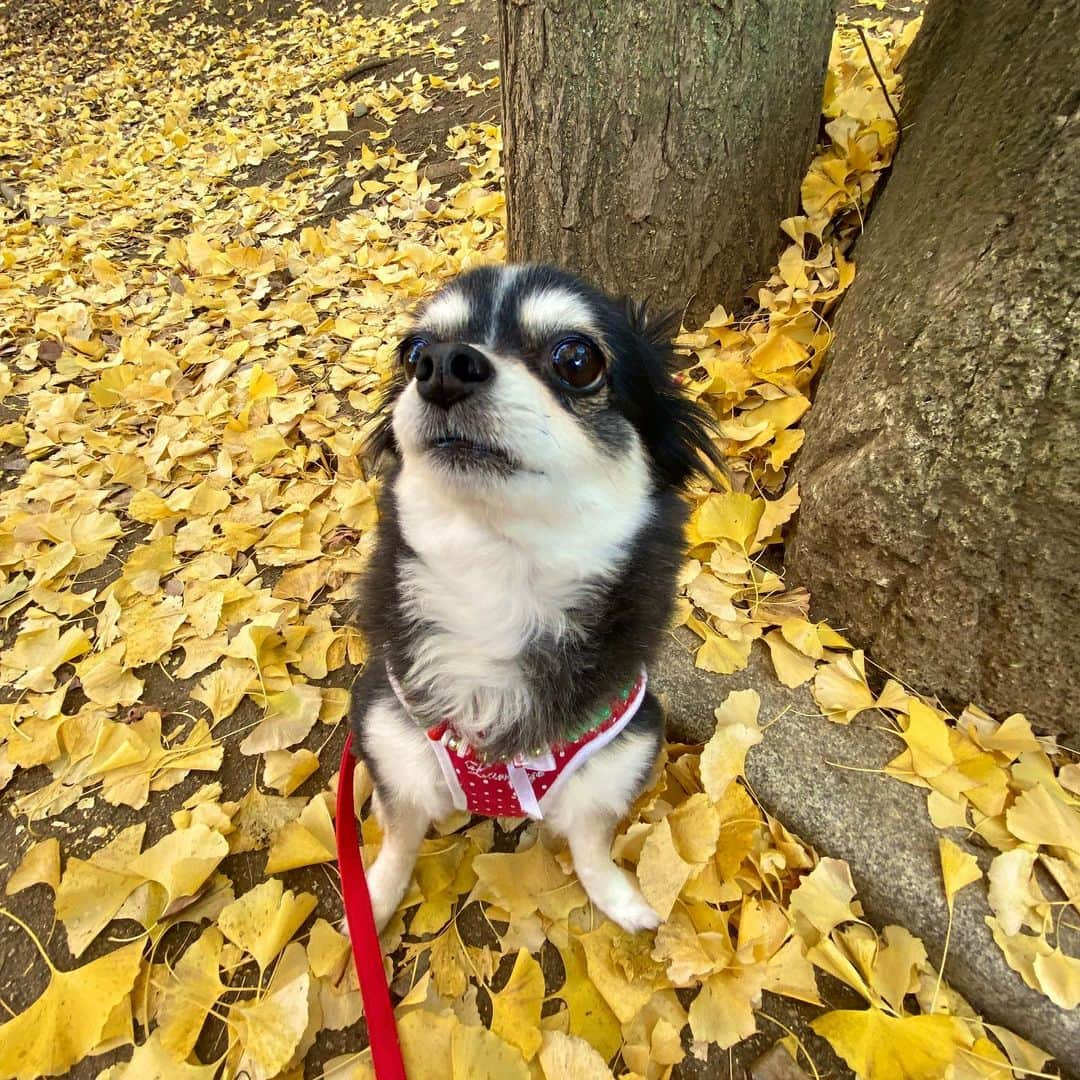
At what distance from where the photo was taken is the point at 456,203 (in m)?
4.09

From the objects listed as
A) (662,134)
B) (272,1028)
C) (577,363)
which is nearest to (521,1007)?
(272,1028)

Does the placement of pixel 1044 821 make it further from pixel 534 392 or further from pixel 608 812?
pixel 534 392

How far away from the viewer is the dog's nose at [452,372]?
49.9 inches

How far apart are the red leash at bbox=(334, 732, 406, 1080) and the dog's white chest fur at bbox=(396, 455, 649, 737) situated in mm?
474

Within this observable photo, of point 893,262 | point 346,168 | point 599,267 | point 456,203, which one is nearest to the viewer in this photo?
point 893,262

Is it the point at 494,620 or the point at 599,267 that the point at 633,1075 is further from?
the point at 599,267

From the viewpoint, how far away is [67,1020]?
5.08 ft

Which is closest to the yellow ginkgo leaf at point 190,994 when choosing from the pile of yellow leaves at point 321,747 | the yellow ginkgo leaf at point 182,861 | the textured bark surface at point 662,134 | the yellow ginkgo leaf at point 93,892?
the pile of yellow leaves at point 321,747

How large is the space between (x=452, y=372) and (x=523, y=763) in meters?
0.91

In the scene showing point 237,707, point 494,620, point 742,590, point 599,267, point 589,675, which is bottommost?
point 237,707

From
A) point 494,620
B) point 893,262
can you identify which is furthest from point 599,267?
point 494,620

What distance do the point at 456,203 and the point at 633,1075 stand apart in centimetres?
429

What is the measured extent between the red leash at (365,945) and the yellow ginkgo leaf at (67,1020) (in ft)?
1.84

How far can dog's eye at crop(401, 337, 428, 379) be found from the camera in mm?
1629
